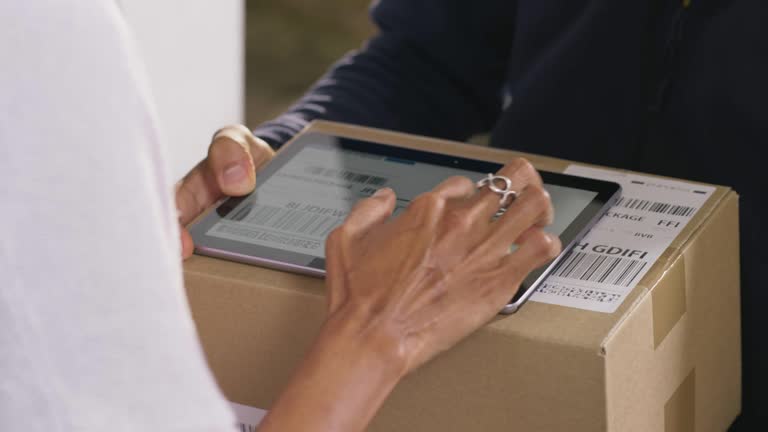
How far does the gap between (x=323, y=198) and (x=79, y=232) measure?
12.9 inches

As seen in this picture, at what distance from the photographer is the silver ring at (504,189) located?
625 mm

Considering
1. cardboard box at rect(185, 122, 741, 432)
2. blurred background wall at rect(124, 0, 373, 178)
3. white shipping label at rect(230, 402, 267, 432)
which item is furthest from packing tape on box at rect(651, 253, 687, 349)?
blurred background wall at rect(124, 0, 373, 178)

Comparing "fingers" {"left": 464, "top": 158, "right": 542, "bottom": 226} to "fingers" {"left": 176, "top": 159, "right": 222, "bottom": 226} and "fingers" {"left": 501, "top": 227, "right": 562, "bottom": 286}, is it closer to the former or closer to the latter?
"fingers" {"left": 501, "top": 227, "right": 562, "bottom": 286}

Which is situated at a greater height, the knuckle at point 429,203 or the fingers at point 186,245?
the knuckle at point 429,203

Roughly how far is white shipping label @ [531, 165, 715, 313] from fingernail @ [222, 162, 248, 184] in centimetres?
23

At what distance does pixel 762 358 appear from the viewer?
2.60 ft

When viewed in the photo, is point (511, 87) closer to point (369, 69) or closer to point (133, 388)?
point (369, 69)

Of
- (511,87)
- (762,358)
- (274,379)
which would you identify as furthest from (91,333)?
(511,87)

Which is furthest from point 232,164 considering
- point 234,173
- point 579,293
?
point 579,293

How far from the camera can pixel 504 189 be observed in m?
0.63

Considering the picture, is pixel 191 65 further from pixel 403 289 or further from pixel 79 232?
pixel 79 232

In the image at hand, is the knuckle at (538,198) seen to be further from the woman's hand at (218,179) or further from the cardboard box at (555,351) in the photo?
the woman's hand at (218,179)

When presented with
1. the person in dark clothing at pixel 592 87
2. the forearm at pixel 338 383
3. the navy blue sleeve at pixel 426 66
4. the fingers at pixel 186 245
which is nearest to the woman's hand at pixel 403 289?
the forearm at pixel 338 383

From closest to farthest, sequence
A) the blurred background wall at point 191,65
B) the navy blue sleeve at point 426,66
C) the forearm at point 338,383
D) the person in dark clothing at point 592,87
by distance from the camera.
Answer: the forearm at point 338,383 < the person in dark clothing at point 592,87 < the navy blue sleeve at point 426,66 < the blurred background wall at point 191,65
